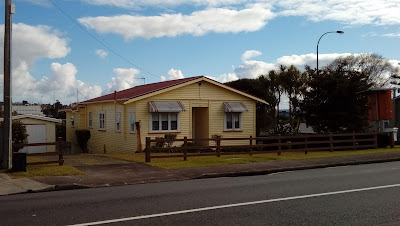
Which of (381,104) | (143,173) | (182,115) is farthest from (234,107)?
(143,173)

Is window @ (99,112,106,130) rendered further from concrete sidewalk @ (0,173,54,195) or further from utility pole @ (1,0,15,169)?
concrete sidewalk @ (0,173,54,195)

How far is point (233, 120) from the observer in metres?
28.1

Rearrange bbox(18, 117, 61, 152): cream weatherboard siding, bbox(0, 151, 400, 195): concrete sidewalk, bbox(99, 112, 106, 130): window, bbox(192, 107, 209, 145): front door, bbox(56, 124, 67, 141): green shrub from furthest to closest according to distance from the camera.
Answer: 1. bbox(56, 124, 67, 141): green shrub
2. bbox(18, 117, 61, 152): cream weatherboard siding
3. bbox(99, 112, 106, 130): window
4. bbox(192, 107, 209, 145): front door
5. bbox(0, 151, 400, 195): concrete sidewalk

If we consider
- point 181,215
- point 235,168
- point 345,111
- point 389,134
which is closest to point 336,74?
point 345,111

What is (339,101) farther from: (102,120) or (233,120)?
(102,120)

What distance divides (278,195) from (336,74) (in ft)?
66.6

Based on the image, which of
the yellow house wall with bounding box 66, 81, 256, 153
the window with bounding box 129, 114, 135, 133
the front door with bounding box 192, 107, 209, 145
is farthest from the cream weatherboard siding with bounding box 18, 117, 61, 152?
the front door with bounding box 192, 107, 209, 145

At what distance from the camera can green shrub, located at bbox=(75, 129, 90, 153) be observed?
3269 centimetres

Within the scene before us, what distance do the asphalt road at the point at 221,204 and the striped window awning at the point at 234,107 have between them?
14914 mm

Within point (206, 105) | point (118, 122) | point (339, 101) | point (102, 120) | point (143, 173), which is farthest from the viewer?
point (102, 120)

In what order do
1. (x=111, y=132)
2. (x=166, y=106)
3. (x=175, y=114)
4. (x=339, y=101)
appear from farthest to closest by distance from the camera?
(x=111, y=132), (x=339, y=101), (x=175, y=114), (x=166, y=106)

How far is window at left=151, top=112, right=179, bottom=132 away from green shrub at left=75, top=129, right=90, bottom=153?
9.27m

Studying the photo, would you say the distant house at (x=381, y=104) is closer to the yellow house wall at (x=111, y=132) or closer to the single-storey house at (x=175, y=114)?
the single-storey house at (x=175, y=114)

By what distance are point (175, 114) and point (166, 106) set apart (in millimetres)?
914
